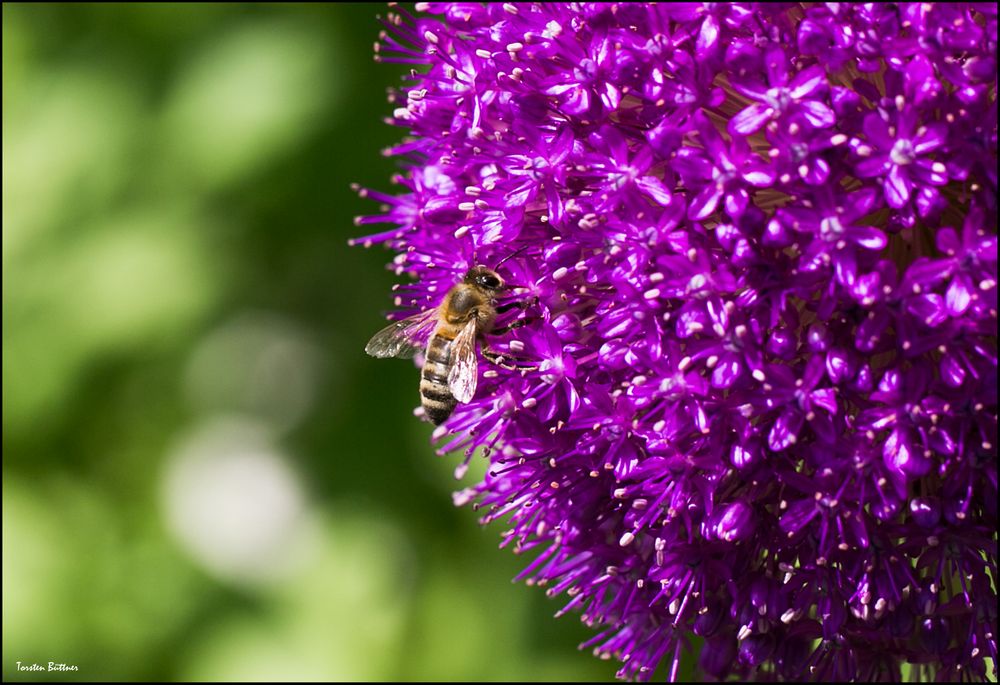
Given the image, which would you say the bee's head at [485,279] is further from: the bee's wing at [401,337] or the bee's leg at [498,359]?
the bee's wing at [401,337]

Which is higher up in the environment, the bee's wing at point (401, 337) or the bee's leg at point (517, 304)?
the bee's leg at point (517, 304)

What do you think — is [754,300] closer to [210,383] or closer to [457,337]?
[457,337]

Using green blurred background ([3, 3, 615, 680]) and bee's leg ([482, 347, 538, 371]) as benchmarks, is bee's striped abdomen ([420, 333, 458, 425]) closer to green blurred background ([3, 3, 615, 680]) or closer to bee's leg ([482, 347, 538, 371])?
bee's leg ([482, 347, 538, 371])

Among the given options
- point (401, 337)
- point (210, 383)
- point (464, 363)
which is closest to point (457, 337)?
point (464, 363)

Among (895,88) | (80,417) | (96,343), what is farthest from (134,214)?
(895,88)

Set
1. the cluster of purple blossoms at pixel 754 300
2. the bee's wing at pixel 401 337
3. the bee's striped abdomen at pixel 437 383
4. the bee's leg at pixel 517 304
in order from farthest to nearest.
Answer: the bee's wing at pixel 401 337
the bee's striped abdomen at pixel 437 383
the bee's leg at pixel 517 304
the cluster of purple blossoms at pixel 754 300

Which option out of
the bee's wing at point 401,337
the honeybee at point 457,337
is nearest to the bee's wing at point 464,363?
the honeybee at point 457,337
